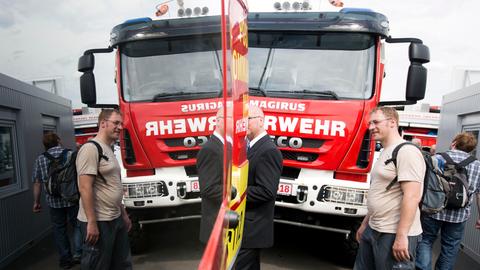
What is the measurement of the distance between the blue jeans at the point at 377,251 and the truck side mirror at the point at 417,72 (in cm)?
174

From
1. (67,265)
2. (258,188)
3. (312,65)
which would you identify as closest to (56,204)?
(67,265)

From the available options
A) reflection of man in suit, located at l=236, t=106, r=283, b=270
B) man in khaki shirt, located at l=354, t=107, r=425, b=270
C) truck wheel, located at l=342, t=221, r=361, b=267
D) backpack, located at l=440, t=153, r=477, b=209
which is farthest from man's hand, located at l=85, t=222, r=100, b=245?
truck wheel, located at l=342, t=221, r=361, b=267

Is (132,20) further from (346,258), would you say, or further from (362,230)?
(346,258)

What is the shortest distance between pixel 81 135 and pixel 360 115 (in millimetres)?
2973

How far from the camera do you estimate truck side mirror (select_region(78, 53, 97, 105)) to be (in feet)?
2.01

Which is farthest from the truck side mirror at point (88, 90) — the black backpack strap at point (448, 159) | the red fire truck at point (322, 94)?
the black backpack strap at point (448, 159)

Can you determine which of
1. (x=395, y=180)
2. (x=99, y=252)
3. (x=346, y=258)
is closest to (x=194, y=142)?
(x=99, y=252)

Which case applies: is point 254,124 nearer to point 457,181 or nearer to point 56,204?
point 56,204

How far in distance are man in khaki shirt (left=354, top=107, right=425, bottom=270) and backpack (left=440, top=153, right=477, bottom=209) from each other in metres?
1.07

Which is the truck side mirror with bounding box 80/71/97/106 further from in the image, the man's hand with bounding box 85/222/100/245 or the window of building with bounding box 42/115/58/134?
the man's hand with bounding box 85/222/100/245

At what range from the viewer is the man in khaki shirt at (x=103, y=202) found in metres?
0.77

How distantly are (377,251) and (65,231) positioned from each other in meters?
2.05

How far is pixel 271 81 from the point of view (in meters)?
3.62

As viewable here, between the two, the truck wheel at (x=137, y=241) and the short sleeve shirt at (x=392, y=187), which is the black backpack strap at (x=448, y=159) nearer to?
the short sleeve shirt at (x=392, y=187)
